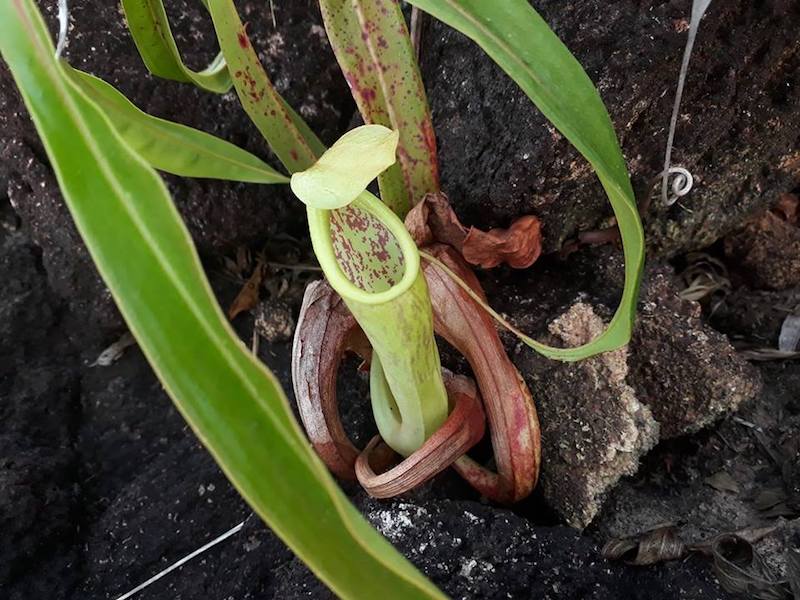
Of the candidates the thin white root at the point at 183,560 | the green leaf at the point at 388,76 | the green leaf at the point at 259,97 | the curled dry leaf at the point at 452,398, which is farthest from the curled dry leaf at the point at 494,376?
the thin white root at the point at 183,560

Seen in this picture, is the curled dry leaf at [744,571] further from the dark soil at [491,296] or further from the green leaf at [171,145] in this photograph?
the green leaf at [171,145]

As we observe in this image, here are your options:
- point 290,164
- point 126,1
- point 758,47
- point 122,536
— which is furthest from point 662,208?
point 122,536

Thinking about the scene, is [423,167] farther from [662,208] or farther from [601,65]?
[662,208]

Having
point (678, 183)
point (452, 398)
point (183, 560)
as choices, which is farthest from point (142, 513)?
point (678, 183)

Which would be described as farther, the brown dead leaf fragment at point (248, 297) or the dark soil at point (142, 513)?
the brown dead leaf fragment at point (248, 297)

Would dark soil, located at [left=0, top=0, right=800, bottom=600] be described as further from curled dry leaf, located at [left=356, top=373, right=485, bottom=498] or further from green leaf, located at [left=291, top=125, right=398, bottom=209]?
green leaf, located at [left=291, top=125, right=398, bottom=209]

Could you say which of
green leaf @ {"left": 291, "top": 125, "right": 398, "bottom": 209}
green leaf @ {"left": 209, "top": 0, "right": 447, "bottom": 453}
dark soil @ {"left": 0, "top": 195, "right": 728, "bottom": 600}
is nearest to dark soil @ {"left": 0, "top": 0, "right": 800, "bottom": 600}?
dark soil @ {"left": 0, "top": 195, "right": 728, "bottom": 600}
